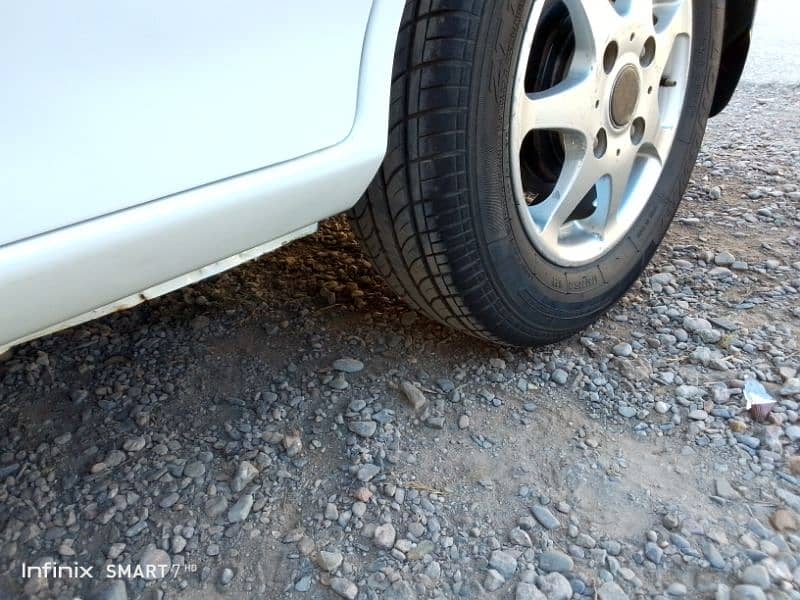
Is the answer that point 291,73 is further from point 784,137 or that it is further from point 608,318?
point 784,137

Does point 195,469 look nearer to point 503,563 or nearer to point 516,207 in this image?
point 503,563

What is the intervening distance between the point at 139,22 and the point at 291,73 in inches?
9.3

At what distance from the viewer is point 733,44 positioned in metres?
2.04

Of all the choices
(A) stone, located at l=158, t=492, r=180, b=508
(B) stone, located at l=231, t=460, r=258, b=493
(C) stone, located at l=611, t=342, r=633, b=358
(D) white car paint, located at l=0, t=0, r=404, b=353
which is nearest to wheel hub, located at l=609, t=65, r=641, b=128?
(C) stone, located at l=611, t=342, r=633, b=358

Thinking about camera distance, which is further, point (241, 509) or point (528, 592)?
point (241, 509)

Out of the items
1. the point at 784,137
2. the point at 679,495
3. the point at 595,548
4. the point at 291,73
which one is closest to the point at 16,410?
the point at 291,73

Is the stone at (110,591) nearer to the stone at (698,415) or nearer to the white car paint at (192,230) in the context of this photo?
the white car paint at (192,230)

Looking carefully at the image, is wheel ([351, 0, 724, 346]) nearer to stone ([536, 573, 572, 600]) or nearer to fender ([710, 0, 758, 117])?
fender ([710, 0, 758, 117])

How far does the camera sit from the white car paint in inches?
34.6

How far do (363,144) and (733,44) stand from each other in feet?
4.64

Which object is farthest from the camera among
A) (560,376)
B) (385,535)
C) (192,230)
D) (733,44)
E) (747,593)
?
(733,44)

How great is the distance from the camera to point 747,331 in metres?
1.79

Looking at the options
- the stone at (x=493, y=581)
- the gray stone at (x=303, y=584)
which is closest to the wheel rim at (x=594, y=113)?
the stone at (x=493, y=581)

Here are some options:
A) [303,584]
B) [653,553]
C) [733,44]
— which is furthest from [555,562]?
[733,44]
